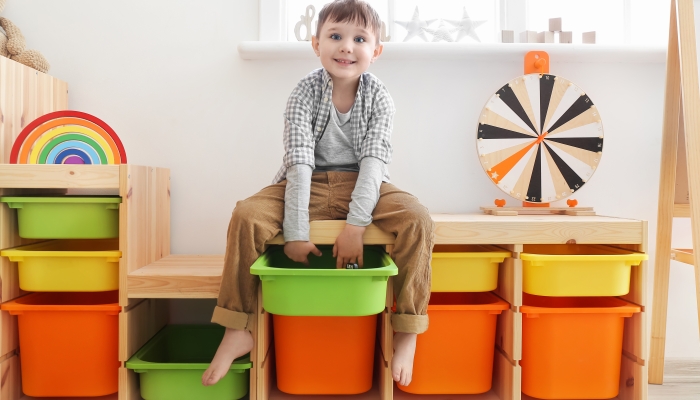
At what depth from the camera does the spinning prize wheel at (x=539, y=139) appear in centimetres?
154

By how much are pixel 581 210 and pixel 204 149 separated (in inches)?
43.6

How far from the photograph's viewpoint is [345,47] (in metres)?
1.24

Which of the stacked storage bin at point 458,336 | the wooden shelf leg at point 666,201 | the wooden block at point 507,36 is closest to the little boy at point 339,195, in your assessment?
the stacked storage bin at point 458,336

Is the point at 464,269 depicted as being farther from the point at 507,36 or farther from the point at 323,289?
the point at 507,36

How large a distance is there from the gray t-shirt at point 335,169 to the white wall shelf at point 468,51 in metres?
0.35

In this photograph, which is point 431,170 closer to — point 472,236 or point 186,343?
point 472,236

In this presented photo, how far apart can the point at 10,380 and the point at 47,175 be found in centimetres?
50

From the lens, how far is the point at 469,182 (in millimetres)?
1631

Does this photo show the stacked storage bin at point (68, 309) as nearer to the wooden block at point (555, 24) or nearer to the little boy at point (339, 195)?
the little boy at point (339, 195)

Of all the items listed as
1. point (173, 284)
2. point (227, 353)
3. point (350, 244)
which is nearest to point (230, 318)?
point (227, 353)

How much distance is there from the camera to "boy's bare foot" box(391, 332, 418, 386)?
1131mm

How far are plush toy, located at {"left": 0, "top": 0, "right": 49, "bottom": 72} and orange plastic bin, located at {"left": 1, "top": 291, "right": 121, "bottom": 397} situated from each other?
0.67m

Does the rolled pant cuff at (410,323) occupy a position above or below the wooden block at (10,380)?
above

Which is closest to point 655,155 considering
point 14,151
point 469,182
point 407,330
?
point 469,182
